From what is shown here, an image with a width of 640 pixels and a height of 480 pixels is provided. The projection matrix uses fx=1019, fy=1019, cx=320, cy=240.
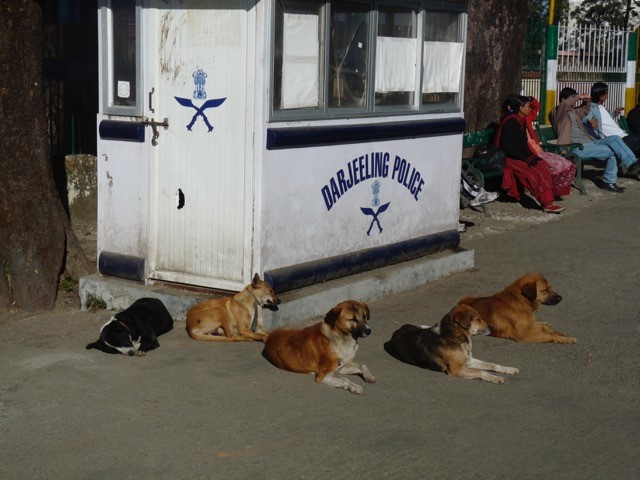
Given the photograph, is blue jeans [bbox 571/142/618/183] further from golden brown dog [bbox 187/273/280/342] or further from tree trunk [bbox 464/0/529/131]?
golden brown dog [bbox 187/273/280/342]

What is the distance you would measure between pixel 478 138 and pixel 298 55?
20.9ft

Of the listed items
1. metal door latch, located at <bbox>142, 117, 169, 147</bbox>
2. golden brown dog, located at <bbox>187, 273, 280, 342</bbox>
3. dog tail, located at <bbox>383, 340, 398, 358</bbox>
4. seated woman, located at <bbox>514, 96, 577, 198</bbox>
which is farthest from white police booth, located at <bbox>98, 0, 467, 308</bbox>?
seated woman, located at <bbox>514, 96, 577, 198</bbox>

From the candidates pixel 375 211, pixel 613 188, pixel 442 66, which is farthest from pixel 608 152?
pixel 375 211

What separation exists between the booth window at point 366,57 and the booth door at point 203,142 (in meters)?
0.33

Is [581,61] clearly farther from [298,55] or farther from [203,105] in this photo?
[203,105]

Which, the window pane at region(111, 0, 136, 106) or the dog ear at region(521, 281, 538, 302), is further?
the window pane at region(111, 0, 136, 106)

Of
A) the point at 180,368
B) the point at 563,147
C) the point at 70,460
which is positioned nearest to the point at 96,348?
the point at 180,368

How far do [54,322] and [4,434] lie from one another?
2438 millimetres

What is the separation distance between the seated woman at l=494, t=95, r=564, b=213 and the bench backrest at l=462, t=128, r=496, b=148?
0.35 metres

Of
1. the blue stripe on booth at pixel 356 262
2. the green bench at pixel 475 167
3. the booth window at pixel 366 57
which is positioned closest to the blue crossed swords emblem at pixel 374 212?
the blue stripe on booth at pixel 356 262

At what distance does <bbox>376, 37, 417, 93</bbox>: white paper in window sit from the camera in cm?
884

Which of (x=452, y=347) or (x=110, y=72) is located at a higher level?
(x=110, y=72)

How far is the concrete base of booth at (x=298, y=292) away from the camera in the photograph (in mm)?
7836

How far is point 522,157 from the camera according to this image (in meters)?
13.4
